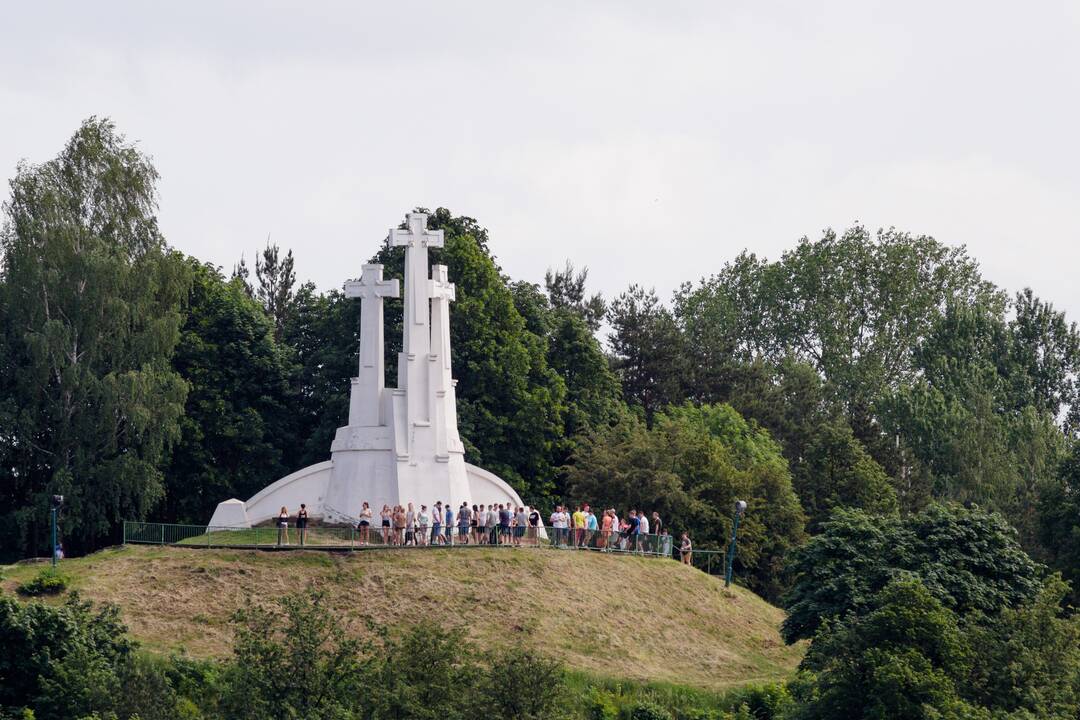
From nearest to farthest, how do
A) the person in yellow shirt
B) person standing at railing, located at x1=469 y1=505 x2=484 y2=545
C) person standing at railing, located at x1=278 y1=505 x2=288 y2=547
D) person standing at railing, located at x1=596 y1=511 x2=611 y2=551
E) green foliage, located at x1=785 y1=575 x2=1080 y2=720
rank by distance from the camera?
green foliage, located at x1=785 y1=575 x2=1080 y2=720 < person standing at railing, located at x1=278 y1=505 x2=288 y2=547 < person standing at railing, located at x1=469 y1=505 x2=484 y2=545 < the person in yellow shirt < person standing at railing, located at x1=596 y1=511 x2=611 y2=551

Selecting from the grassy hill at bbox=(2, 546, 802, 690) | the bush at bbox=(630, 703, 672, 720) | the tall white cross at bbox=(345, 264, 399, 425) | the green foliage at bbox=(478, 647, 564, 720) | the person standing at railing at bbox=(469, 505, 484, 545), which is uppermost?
the tall white cross at bbox=(345, 264, 399, 425)

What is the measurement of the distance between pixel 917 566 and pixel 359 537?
1576cm

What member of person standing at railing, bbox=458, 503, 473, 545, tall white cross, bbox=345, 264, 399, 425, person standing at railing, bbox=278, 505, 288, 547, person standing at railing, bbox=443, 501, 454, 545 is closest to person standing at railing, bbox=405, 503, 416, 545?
person standing at railing, bbox=443, 501, 454, 545

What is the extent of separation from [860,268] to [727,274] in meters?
7.42

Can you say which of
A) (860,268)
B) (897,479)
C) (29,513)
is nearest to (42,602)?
(29,513)

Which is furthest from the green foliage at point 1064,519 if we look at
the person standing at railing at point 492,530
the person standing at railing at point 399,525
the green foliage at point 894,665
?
the person standing at railing at point 399,525

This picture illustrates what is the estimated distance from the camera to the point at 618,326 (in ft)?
280

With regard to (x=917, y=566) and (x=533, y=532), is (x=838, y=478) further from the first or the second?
(x=917, y=566)

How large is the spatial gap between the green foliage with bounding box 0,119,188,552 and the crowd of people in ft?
23.8

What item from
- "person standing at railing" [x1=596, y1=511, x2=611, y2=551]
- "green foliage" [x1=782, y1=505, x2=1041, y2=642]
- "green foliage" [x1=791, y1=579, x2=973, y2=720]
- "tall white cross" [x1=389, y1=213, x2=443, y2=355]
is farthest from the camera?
"tall white cross" [x1=389, y1=213, x2=443, y2=355]

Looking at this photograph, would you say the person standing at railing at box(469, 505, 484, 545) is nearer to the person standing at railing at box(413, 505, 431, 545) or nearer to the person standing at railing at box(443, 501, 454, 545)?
the person standing at railing at box(443, 501, 454, 545)

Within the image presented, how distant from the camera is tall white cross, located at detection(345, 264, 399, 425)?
58.5 m

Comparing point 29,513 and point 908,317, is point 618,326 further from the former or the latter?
point 29,513

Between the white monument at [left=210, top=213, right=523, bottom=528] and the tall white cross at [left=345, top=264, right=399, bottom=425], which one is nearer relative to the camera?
the white monument at [left=210, top=213, right=523, bottom=528]
